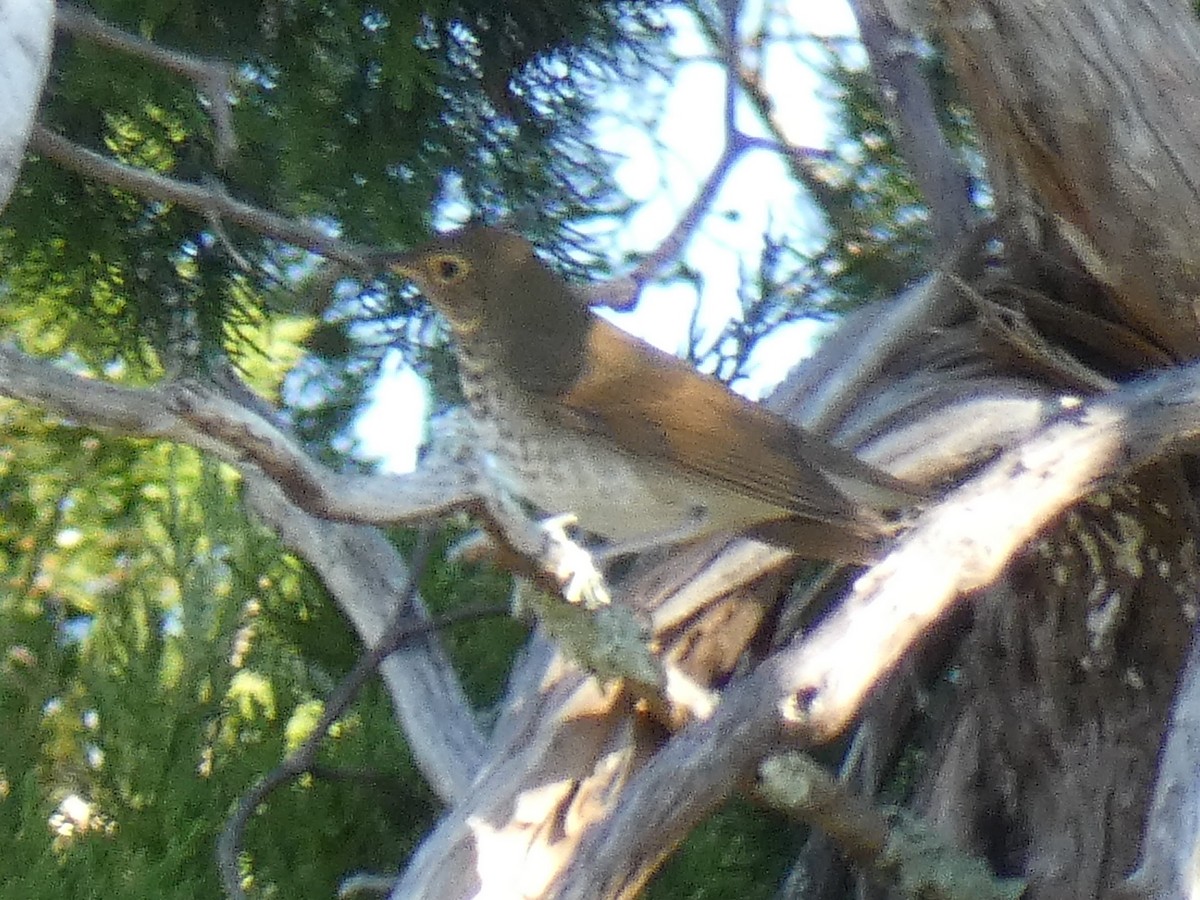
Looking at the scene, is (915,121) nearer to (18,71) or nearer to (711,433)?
(711,433)

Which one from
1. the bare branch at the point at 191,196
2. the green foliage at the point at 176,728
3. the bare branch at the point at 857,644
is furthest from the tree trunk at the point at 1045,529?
the bare branch at the point at 191,196

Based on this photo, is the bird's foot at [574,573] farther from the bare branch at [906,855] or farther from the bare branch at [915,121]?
the bare branch at [915,121]

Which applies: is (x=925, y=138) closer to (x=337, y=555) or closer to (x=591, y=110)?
(x=591, y=110)

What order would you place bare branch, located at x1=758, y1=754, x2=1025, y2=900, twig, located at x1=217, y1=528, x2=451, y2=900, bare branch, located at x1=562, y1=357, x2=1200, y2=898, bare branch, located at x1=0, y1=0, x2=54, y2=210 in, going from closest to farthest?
bare branch, located at x1=0, y1=0, x2=54, y2=210 < bare branch, located at x1=562, y1=357, x2=1200, y2=898 < bare branch, located at x1=758, y1=754, x2=1025, y2=900 < twig, located at x1=217, y1=528, x2=451, y2=900

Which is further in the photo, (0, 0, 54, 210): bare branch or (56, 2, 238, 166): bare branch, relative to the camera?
(56, 2, 238, 166): bare branch

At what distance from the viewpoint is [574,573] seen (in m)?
1.66

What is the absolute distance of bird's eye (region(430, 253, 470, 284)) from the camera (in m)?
2.22

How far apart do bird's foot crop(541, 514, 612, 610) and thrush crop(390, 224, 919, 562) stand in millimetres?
404

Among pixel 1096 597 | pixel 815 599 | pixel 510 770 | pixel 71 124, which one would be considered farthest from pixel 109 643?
pixel 1096 597

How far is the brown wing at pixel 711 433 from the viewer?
2.01 m

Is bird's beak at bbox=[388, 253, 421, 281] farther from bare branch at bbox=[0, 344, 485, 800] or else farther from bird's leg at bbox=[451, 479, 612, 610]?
Result: bird's leg at bbox=[451, 479, 612, 610]

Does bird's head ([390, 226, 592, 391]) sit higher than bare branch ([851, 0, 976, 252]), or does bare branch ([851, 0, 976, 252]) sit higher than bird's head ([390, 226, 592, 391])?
bare branch ([851, 0, 976, 252])

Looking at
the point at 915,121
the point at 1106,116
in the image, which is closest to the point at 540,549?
the point at 1106,116

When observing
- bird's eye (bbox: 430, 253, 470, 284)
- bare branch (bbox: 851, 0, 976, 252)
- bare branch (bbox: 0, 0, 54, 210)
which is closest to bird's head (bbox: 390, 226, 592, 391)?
bird's eye (bbox: 430, 253, 470, 284)
